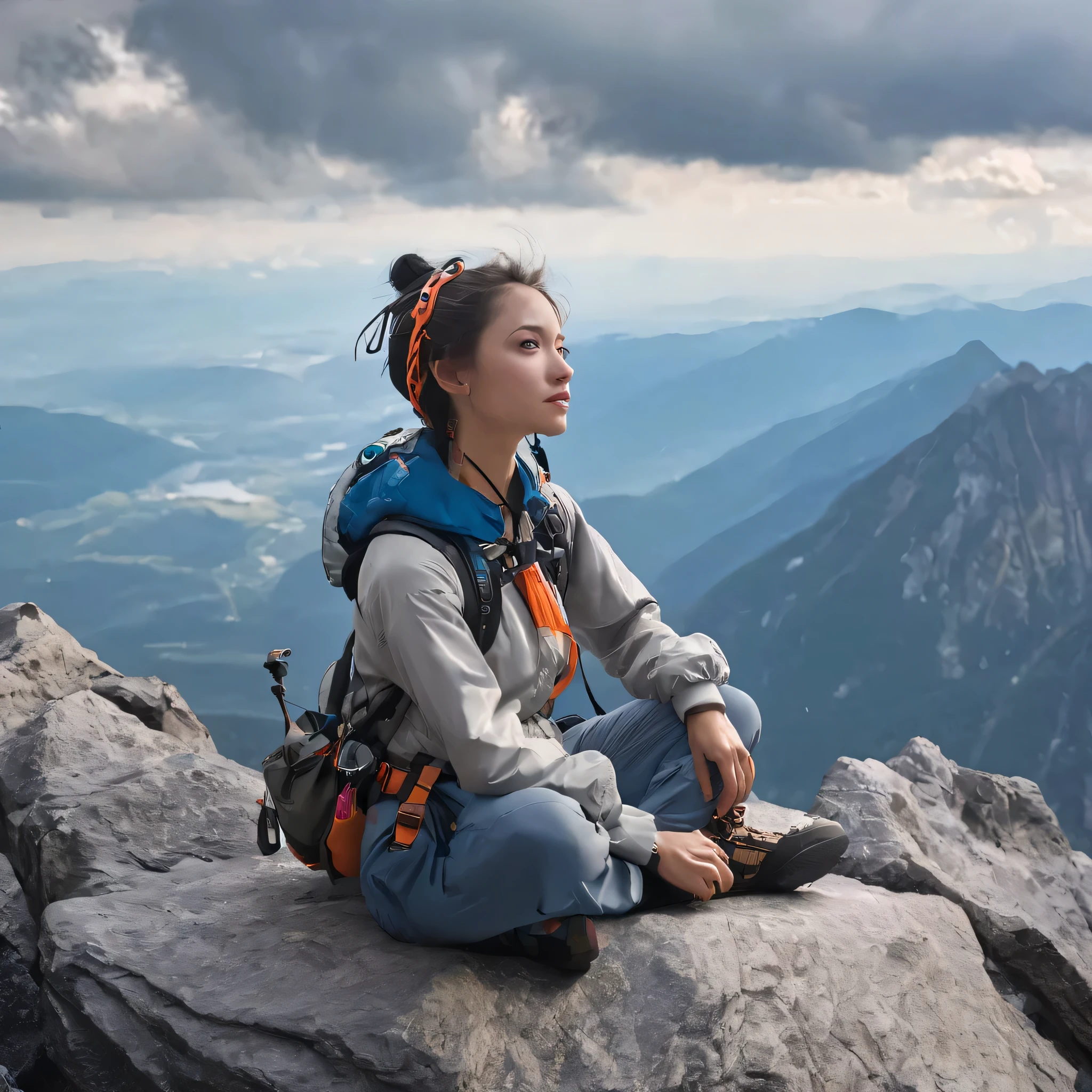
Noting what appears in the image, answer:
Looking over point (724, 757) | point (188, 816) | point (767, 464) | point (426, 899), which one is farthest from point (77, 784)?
point (767, 464)

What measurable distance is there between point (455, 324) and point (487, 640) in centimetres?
65

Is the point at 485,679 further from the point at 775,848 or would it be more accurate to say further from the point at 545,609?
the point at 775,848

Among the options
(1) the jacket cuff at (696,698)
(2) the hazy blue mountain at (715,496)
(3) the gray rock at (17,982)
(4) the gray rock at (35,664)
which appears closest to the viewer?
(1) the jacket cuff at (696,698)

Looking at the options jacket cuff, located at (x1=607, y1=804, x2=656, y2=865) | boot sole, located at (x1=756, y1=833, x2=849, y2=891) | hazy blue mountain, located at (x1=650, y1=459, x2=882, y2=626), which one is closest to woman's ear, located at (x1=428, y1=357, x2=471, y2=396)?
jacket cuff, located at (x1=607, y1=804, x2=656, y2=865)

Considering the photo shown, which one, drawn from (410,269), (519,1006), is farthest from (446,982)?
(410,269)

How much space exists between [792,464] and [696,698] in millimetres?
15243

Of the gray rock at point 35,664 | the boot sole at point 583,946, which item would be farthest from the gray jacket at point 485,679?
the gray rock at point 35,664

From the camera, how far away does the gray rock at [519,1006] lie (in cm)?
165

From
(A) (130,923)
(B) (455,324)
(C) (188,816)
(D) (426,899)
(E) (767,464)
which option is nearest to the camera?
(D) (426,899)

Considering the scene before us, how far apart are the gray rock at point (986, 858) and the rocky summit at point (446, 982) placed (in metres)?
0.01

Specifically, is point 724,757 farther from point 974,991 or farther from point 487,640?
point 974,991

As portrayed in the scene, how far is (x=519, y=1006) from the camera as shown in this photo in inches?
67.9

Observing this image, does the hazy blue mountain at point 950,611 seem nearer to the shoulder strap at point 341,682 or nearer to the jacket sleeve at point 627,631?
the jacket sleeve at point 627,631

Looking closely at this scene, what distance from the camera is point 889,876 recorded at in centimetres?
282
